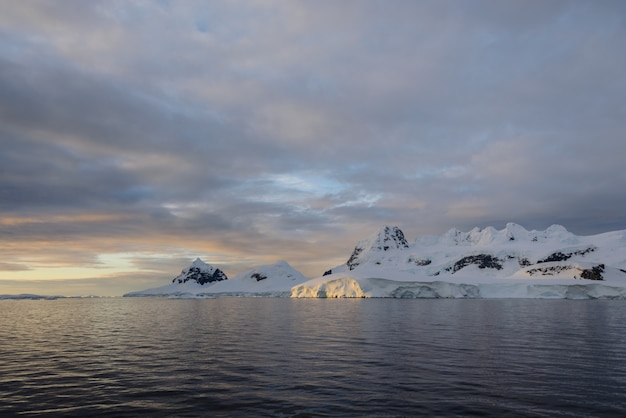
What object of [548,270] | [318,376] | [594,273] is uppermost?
[548,270]

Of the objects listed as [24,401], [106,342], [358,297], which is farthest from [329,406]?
[358,297]

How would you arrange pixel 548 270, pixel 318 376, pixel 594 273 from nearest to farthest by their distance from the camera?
pixel 318 376 → pixel 594 273 → pixel 548 270

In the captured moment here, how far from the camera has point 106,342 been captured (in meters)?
32.8

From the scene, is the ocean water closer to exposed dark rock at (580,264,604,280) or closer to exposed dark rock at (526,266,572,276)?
exposed dark rock at (580,264,604,280)

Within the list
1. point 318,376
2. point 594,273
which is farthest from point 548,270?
point 318,376

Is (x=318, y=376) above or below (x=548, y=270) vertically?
below

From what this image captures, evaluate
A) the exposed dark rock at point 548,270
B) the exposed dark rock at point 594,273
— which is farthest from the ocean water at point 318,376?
the exposed dark rock at point 548,270

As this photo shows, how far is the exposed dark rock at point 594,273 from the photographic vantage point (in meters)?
151

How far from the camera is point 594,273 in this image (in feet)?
500

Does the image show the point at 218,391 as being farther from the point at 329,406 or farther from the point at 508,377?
the point at 508,377

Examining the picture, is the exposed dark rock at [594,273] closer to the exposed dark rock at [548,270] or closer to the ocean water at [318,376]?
the exposed dark rock at [548,270]

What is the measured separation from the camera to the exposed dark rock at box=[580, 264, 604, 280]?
151125 millimetres

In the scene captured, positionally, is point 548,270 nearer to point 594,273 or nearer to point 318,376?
point 594,273

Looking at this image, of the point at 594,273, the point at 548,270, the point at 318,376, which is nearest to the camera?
the point at 318,376
